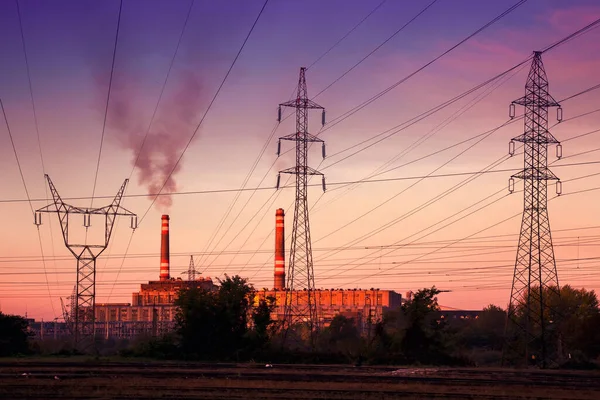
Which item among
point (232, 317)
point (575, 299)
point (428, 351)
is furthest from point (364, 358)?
point (575, 299)

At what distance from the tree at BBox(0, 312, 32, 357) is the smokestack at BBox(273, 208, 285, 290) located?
258 ft

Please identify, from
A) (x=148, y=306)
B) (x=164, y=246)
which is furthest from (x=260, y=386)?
(x=148, y=306)

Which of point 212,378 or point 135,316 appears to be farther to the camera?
point 135,316

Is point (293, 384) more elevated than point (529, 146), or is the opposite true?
point (529, 146)

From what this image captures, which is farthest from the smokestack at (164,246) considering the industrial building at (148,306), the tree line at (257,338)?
the tree line at (257,338)

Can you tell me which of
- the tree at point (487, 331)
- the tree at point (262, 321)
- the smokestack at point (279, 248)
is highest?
the smokestack at point (279, 248)

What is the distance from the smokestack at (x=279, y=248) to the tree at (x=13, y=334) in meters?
78.6

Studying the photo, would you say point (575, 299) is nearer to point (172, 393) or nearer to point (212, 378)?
point (212, 378)

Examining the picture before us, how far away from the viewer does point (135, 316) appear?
185 metres

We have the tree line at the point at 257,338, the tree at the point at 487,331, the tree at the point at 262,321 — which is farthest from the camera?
the tree at the point at 487,331

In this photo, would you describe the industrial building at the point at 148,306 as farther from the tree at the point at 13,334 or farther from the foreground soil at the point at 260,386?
the foreground soil at the point at 260,386

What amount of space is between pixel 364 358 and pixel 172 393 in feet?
102

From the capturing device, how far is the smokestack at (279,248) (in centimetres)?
13638

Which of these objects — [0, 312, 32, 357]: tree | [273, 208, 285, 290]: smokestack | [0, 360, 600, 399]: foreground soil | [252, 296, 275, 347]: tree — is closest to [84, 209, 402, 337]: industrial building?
[273, 208, 285, 290]: smokestack
